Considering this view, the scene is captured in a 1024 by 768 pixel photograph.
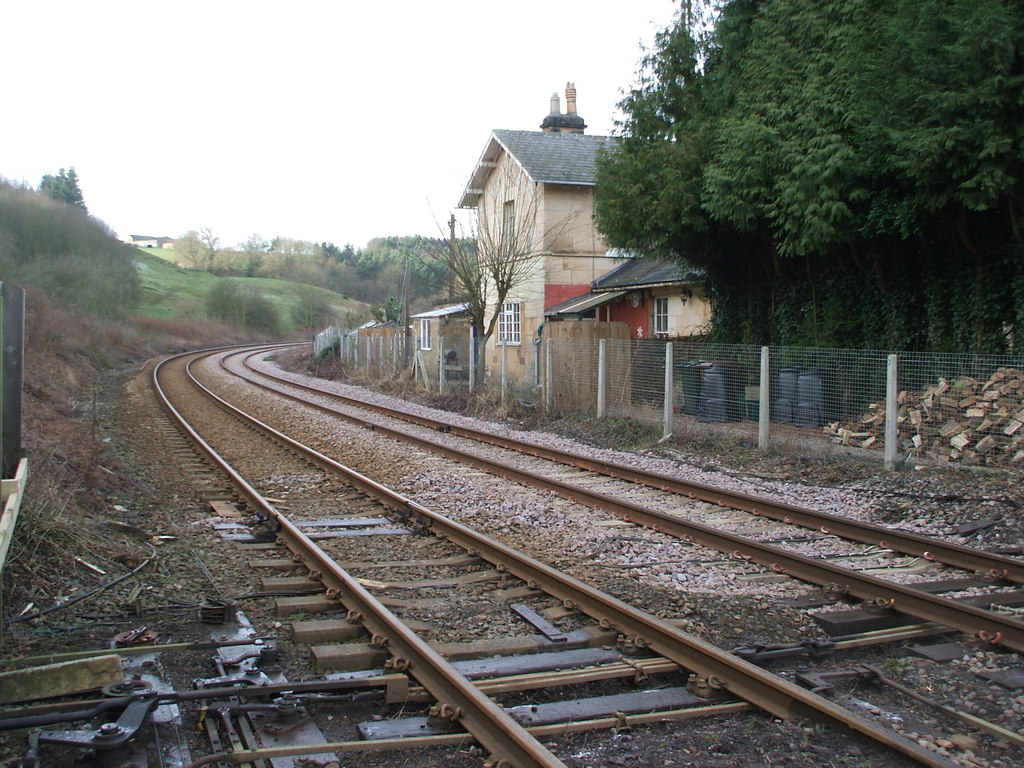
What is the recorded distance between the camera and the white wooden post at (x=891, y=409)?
35.8 feet

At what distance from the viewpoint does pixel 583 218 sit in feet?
88.6

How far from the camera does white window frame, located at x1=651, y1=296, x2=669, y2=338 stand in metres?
23.0

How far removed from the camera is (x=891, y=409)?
432 inches

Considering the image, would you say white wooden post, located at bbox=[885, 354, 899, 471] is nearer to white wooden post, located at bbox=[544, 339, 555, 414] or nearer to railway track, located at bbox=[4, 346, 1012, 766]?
railway track, located at bbox=[4, 346, 1012, 766]

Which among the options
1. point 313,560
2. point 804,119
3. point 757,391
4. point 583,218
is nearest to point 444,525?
point 313,560

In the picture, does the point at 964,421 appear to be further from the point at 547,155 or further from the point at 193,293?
the point at 193,293

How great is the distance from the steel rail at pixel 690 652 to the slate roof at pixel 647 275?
43.6ft

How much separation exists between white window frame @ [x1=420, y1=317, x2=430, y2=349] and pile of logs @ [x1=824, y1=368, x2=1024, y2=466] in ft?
83.0

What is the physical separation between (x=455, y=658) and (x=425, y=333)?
104 feet

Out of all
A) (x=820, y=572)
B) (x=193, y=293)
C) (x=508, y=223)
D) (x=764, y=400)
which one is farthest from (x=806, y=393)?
(x=193, y=293)

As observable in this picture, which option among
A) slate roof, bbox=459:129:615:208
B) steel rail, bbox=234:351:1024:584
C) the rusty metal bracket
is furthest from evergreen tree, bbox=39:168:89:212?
the rusty metal bracket

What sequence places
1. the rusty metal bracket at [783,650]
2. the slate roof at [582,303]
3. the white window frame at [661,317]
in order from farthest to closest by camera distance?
1. the slate roof at [582,303]
2. the white window frame at [661,317]
3. the rusty metal bracket at [783,650]

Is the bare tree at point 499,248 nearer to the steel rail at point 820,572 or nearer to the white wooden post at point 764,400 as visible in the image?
the white wooden post at point 764,400

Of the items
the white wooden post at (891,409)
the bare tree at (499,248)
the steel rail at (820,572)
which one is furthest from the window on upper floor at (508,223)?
the white wooden post at (891,409)
